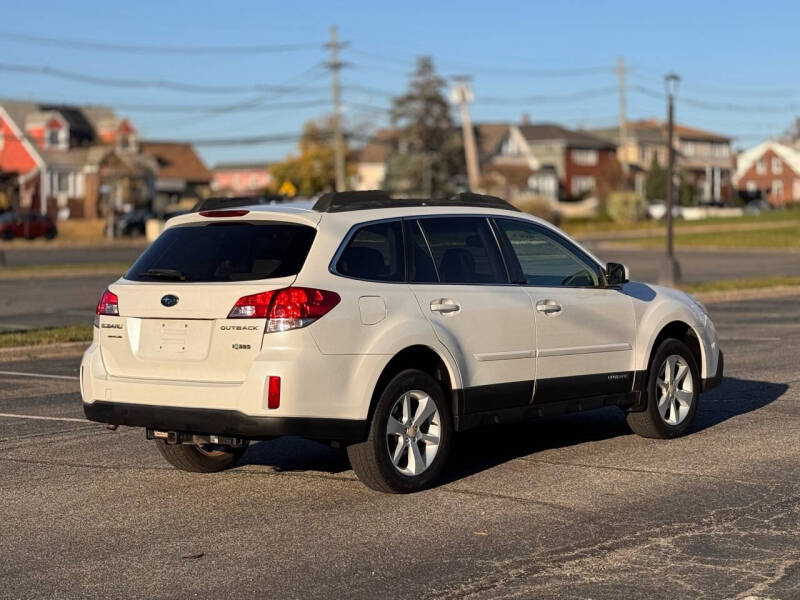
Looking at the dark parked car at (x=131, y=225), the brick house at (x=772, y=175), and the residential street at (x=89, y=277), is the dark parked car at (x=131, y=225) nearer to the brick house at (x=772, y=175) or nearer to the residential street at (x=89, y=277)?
the residential street at (x=89, y=277)

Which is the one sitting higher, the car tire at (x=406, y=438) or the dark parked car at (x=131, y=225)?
the dark parked car at (x=131, y=225)

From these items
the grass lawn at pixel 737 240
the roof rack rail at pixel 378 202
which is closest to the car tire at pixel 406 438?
the roof rack rail at pixel 378 202

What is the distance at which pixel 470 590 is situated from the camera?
239 inches

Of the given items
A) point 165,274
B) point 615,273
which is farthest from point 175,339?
point 615,273

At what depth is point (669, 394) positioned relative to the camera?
10.1 meters

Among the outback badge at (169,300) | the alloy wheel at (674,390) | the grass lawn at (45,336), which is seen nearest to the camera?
the outback badge at (169,300)

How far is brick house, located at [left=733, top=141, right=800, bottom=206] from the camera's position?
15000 cm

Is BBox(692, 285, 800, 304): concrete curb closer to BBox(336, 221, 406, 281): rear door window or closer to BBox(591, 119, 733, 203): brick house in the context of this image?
BBox(336, 221, 406, 281): rear door window

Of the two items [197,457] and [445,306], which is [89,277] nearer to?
[197,457]

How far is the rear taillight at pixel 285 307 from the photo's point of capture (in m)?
7.68

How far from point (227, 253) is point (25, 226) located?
62.2 meters

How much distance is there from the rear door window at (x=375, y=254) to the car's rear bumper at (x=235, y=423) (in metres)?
0.93

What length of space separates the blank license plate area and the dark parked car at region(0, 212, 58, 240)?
61.9 meters

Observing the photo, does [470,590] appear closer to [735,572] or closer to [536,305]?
[735,572]
